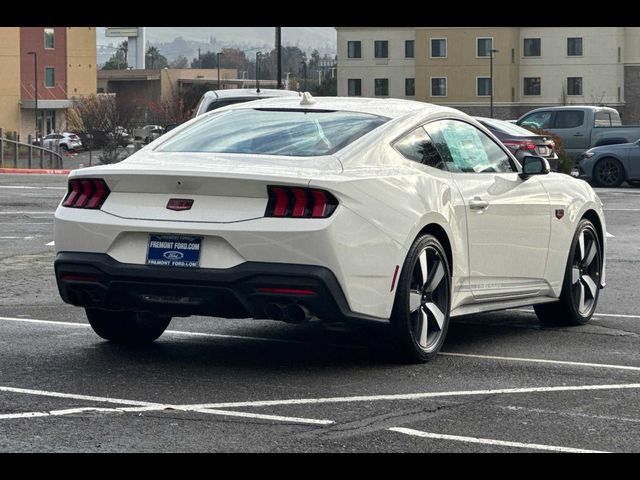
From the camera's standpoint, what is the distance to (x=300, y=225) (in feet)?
24.0

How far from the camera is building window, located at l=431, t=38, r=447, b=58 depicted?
10781 centimetres

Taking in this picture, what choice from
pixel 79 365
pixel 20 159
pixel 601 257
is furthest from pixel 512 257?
pixel 20 159

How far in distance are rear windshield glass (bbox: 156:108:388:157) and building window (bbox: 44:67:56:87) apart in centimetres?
10302

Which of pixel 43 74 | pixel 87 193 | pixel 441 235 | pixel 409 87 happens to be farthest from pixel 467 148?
pixel 409 87

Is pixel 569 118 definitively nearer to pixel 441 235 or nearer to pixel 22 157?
pixel 22 157

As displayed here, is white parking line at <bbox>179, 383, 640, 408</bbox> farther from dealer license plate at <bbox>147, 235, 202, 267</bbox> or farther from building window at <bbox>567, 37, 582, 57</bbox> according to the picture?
building window at <bbox>567, 37, 582, 57</bbox>

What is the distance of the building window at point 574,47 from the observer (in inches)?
4149

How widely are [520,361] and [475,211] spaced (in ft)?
3.24

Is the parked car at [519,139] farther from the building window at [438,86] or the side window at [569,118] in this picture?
the building window at [438,86]

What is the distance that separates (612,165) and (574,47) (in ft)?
257

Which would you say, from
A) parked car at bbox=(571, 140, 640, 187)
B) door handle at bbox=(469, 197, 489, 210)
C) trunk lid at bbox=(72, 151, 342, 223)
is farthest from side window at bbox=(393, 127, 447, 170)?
parked car at bbox=(571, 140, 640, 187)
